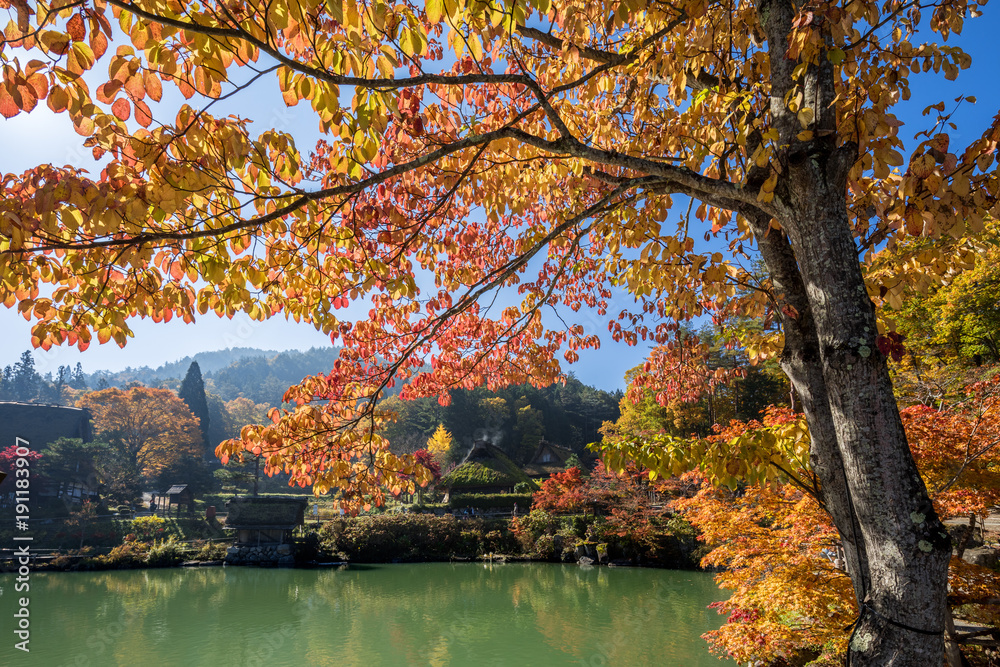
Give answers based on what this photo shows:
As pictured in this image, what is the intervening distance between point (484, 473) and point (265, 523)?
8.81 metres

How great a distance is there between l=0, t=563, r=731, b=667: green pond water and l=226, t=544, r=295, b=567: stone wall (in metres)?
2.01

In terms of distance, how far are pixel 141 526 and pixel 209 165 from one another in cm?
2179

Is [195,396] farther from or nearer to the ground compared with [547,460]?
farther from the ground

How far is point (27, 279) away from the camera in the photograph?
178 centimetres

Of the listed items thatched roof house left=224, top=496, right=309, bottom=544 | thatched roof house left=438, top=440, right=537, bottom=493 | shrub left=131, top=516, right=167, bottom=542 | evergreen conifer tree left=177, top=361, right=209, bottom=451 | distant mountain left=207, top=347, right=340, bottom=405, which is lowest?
shrub left=131, top=516, right=167, bottom=542

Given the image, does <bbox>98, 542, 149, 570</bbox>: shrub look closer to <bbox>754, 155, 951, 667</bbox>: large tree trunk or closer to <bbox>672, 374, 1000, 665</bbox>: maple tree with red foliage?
<bbox>672, 374, 1000, 665</bbox>: maple tree with red foliage

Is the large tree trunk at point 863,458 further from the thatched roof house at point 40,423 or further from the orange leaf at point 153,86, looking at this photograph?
the thatched roof house at point 40,423

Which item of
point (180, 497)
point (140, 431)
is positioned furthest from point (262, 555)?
point (140, 431)

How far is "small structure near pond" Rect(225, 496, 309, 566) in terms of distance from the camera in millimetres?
17047

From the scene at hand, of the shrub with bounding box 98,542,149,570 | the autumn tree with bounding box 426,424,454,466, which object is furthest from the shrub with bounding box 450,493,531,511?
the shrub with bounding box 98,542,149,570

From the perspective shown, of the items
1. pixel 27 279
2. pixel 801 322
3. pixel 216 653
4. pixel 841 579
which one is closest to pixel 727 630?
pixel 841 579

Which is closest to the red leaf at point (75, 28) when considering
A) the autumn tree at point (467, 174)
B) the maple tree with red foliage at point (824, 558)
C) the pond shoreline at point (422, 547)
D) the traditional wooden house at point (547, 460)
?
the autumn tree at point (467, 174)

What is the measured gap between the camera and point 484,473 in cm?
2188

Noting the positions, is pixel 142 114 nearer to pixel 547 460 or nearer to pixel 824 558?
pixel 824 558
